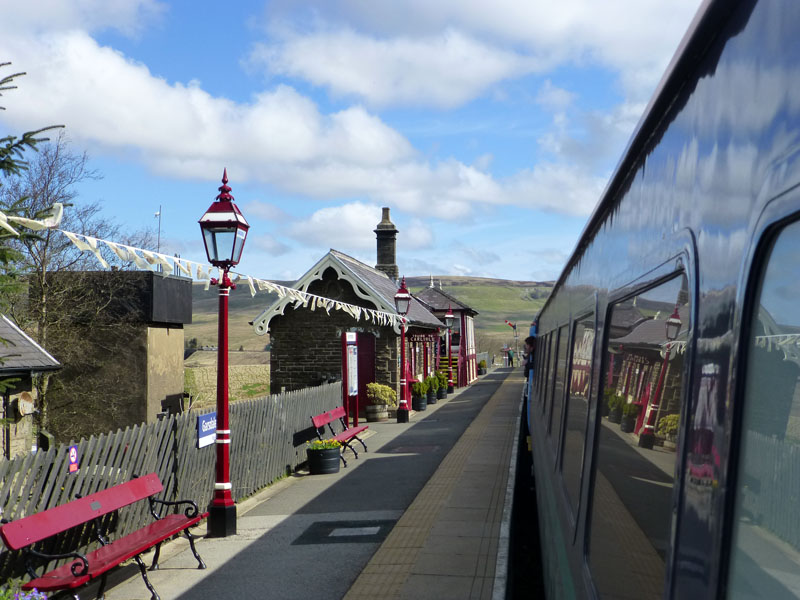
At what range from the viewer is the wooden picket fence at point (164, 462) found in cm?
627

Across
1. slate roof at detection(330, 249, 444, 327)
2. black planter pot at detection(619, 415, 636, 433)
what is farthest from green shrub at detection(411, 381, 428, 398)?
black planter pot at detection(619, 415, 636, 433)

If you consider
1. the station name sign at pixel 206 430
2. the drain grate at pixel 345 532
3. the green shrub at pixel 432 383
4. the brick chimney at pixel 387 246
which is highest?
the brick chimney at pixel 387 246

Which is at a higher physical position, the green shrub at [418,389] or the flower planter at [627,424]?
the flower planter at [627,424]

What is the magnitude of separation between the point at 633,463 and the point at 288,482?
35.5 feet

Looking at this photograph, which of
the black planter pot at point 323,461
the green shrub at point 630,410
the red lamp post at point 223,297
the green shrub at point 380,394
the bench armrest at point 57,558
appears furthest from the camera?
the green shrub at point 380,394

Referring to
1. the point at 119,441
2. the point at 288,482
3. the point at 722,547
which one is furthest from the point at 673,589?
the point at 288,482

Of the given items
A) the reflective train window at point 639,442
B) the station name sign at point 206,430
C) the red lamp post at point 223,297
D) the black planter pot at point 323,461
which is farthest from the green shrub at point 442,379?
the reflective train window at point 639,442

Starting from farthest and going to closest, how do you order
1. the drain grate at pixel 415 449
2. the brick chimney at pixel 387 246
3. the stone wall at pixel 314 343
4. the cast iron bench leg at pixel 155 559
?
the brick chimney at pixel 387 246, the stone wall at pixel 314 343, the drain grate at pixel 415 449, the cast iron bench leg at pixel 155 559

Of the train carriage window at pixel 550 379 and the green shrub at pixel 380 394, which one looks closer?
the train carriage window at pixel 550 379

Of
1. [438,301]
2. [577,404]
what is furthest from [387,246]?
[577,404]

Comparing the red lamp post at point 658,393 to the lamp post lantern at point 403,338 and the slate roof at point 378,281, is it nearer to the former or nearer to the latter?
the lamp post lantern at point 403,338

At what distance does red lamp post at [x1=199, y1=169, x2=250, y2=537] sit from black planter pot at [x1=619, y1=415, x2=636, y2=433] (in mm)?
6735

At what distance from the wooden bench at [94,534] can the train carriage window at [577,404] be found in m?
3.67

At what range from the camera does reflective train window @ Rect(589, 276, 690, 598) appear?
6.15ft
